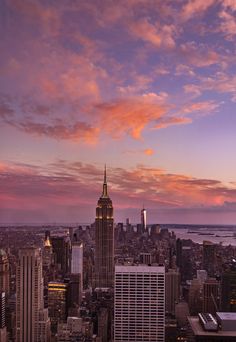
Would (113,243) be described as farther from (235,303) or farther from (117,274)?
(235,303)

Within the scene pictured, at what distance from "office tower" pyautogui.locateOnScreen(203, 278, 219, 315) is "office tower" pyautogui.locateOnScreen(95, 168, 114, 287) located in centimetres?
123

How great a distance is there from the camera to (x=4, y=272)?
203 inches

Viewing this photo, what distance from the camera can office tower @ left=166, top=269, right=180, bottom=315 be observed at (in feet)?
18.6

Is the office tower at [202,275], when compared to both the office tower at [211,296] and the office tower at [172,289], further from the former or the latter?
the office tower at [172,289]

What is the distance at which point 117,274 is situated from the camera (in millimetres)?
6035

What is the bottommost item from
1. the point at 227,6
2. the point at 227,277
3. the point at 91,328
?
the point at 91,328

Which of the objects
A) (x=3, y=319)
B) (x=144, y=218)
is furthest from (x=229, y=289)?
(x=3, y=319)

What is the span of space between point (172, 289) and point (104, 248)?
4.61 ft

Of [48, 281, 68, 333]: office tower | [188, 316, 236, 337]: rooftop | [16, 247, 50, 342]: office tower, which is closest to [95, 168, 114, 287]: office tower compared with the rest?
[48, 281, 68, 333]: office tower

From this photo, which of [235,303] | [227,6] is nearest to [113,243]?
[235,303]

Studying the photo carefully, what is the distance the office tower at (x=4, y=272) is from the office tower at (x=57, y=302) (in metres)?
0.60

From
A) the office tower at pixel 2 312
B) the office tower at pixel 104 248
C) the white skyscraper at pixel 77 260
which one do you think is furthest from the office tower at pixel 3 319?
the white skyscraper at pixel 77 260

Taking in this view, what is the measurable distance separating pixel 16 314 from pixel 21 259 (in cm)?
63

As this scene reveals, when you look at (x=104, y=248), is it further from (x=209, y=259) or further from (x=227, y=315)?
(x=227, y=315)
